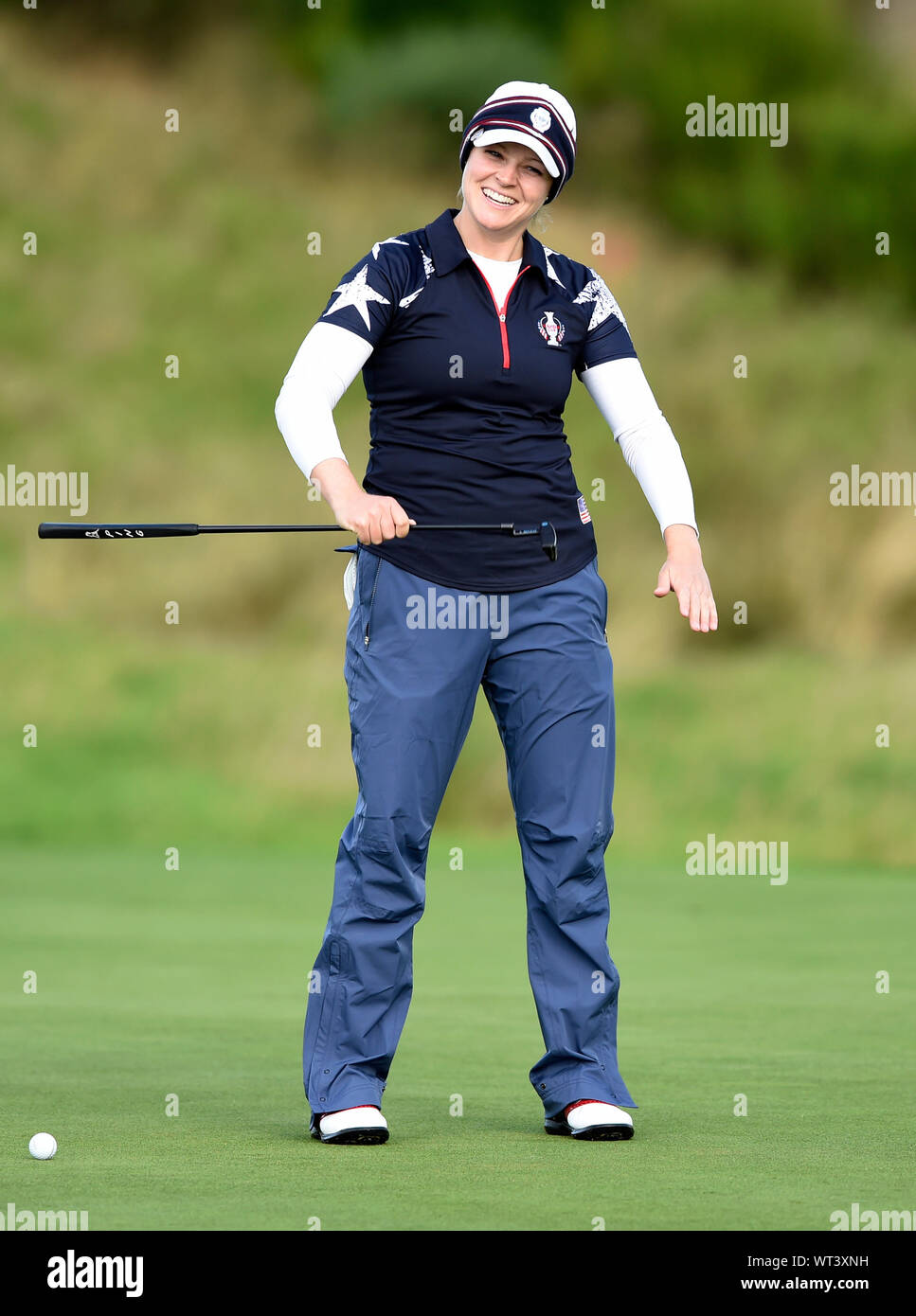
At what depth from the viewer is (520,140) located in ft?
11.8

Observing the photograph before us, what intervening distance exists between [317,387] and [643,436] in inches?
24.3

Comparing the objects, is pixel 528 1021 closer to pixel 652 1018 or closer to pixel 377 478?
pixel 652 1018

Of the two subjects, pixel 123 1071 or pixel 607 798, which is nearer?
pixel 607 798

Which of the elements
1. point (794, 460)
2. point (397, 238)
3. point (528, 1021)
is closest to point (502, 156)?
point (397, 238)

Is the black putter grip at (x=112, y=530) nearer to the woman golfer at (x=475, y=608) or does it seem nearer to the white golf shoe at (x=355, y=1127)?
the woman golfer at (x=475, y=608)

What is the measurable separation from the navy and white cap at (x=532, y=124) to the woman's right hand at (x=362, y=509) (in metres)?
0.62

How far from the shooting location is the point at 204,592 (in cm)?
1706

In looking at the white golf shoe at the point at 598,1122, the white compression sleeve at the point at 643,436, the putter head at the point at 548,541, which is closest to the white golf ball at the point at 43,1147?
the white golf shoe at the point at 598,1122

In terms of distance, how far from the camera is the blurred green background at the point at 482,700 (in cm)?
384

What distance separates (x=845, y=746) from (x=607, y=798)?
756cm

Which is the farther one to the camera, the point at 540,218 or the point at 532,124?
the point at 540,218

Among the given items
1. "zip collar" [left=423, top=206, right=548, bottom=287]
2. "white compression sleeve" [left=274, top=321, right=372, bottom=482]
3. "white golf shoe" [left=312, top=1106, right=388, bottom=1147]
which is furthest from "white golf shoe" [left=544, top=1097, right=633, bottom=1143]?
"zip collar" [left=423, top=206, right=548, bottom=287]

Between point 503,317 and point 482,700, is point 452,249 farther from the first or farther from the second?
point 482,700

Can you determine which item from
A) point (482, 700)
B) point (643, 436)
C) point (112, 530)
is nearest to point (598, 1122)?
point (643, 436)
